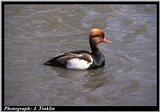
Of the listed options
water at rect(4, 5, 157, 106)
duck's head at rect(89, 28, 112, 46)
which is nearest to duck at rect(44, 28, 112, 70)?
duck's head at rect(89, 28, 112, 46)

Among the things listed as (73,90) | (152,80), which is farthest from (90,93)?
(152,80)

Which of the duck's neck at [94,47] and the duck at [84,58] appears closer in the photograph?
the duck at [84,58]

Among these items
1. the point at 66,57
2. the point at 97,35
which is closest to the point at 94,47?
the point at 97,35

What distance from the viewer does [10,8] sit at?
12539 millimetres

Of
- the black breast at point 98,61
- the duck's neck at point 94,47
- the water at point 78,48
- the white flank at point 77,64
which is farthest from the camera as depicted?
the duck's neck at point 94,47

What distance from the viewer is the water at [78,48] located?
9180 millimetres

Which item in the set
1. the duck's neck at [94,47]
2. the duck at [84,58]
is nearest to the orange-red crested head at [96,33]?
the duck at [84,58]

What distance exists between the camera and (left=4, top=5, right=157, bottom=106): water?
9.18m

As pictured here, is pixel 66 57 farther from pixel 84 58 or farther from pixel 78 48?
pixel 78 48

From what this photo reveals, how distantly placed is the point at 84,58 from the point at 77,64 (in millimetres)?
169

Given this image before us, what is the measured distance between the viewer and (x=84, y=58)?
10141mm

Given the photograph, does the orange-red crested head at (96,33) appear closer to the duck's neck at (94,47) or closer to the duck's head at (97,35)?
the duck's head at (97,35)

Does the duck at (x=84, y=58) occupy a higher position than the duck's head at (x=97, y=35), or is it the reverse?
the duck's head at (x=97, y=35)

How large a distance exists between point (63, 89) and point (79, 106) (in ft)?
2.19
